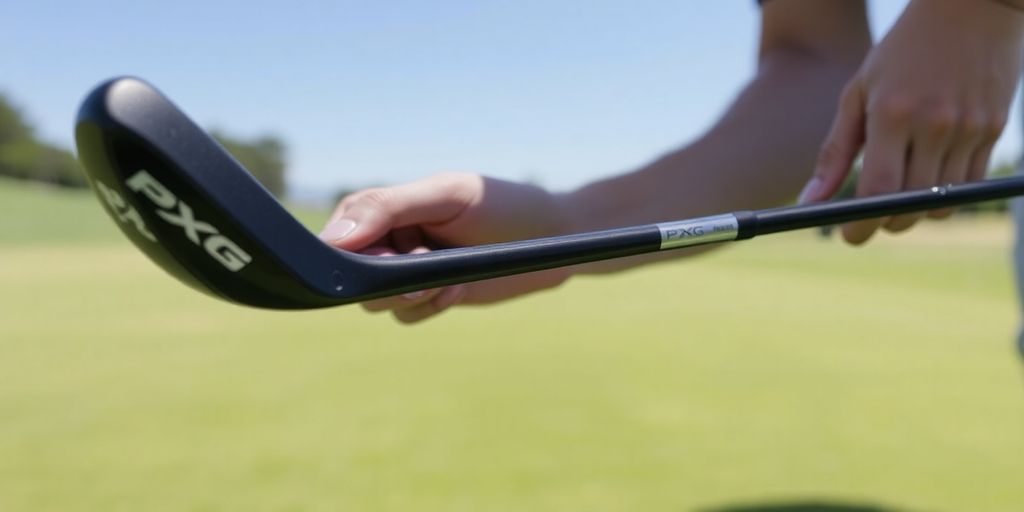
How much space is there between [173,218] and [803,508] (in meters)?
1.19

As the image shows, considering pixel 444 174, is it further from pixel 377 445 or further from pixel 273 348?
pixel 273 348

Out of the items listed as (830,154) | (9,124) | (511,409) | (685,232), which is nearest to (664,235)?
(685,232)

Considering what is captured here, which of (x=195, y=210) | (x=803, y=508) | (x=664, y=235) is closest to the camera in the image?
(x=195, y=210)

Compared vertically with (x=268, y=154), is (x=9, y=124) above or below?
above

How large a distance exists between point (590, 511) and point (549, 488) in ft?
0.36

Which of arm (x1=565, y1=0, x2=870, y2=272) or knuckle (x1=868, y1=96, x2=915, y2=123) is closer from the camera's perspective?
knuckle (x1=868, y1=96, x2=915, y2=123)

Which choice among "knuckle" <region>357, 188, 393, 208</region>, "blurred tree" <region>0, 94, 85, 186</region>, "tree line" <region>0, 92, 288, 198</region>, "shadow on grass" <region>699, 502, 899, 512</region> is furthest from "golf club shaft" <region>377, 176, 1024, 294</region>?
"blurred tree" <region>0, 94, 85, 186</region>

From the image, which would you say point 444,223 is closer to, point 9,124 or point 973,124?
point 973,124

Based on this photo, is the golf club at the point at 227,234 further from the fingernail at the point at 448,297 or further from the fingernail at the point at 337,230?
the fingernail at the point at 448,297

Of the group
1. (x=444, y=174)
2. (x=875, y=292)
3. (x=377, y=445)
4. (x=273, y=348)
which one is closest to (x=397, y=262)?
(x=444, y=174)

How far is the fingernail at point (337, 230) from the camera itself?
0.51 metres

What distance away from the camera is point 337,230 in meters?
0.52

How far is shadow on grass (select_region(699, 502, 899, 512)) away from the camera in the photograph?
1.27m

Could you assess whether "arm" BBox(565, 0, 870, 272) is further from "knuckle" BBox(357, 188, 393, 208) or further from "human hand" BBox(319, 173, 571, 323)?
"knuckle" BBox(357, 188, 393, 208)
